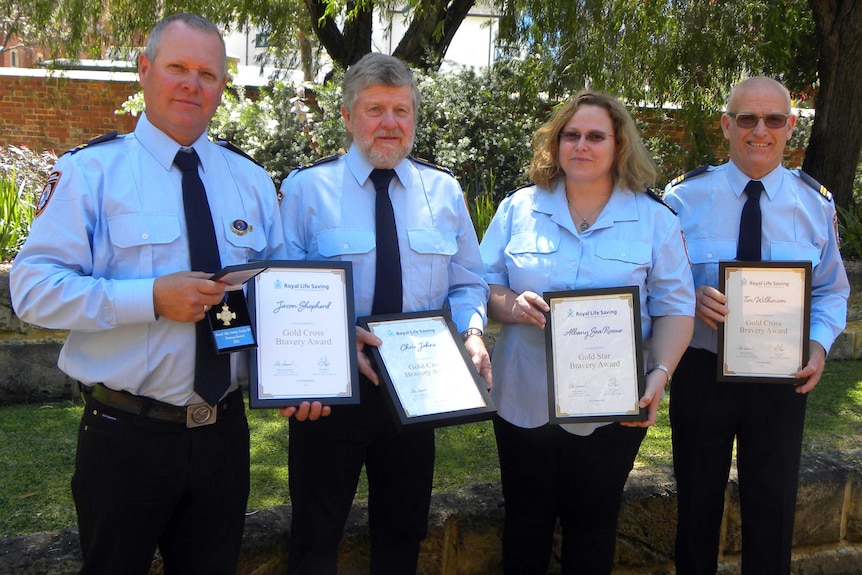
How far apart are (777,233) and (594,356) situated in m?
0.94

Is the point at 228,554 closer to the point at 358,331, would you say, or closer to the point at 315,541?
the point at 315,541

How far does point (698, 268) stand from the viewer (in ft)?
10.1

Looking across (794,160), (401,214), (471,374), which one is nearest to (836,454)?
(471,374)

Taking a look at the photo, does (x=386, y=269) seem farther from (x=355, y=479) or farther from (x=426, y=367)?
(x=355, y=479)

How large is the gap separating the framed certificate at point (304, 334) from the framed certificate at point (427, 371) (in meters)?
0.13

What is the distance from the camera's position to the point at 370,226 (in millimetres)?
2674

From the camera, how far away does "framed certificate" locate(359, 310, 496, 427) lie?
2492mm

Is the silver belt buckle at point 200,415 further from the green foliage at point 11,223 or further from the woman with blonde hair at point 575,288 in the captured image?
the green foliage at point 11,223

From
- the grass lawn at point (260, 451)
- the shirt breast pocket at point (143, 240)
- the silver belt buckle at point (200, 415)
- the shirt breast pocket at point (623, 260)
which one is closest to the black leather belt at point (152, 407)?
the silver belt buckle at point (200, 415)

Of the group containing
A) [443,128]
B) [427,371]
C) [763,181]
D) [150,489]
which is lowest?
[150,489]

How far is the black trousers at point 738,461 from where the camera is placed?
2.98 metres

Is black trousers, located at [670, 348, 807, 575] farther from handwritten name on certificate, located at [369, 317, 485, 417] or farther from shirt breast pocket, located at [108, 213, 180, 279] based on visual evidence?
shirt breast pocket, located at [108, 213, 180, 279]

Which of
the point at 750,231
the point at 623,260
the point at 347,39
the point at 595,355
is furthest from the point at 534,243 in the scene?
the point at 347,39

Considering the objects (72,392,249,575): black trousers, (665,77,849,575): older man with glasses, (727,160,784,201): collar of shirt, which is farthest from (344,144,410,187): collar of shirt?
(727,160,784,201): collar of shirt
